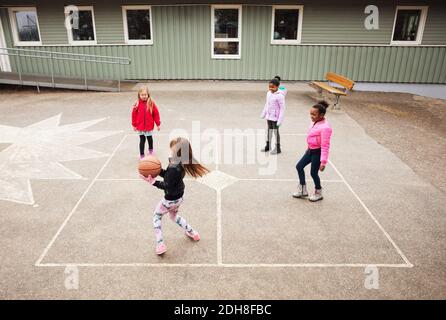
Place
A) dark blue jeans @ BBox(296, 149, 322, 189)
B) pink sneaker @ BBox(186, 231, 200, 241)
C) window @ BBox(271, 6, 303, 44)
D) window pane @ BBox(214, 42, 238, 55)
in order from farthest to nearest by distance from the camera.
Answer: window pane @ BBox(214, 42, 238, 55) → window @ BBox(271, 6, 303, 44) → dark blue jeans @ BBox(296, 149, 322, 189) → pink sneaker @ BBox(186, 231, 200, 241)

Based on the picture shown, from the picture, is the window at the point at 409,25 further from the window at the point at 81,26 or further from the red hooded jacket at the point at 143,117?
the window at the point at 81,26

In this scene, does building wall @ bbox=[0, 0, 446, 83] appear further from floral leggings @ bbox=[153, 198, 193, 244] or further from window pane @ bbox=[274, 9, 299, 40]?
floral leggings @ bbox=[153, 198, 193, 244]

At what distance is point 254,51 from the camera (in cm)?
1631

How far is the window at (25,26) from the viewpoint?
16.0 meters

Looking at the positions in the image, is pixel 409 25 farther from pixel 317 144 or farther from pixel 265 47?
pixel 317 144

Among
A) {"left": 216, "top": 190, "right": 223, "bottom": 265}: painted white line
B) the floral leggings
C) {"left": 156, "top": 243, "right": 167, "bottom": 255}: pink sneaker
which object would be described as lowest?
{"left": 216, "top": 190, "right": 223, "bottom": 265}: painted white line

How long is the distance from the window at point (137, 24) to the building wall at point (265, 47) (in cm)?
25

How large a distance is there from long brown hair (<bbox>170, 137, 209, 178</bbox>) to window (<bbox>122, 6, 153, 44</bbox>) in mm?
13537

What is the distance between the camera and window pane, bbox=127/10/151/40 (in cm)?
1611

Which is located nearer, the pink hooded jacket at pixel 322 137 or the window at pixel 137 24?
the pink hooded jacket at pixel 322 137

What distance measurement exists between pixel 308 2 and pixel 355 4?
86.2 inches

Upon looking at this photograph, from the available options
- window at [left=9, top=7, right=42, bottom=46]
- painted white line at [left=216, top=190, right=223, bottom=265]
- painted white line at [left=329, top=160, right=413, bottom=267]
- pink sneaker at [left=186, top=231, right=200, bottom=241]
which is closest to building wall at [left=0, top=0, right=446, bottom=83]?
window at [left=9, top=7, right=42, bottom=46]

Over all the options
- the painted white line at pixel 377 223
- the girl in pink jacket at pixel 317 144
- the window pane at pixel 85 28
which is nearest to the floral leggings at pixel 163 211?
the girl in pink jacket at pixel 317 144
